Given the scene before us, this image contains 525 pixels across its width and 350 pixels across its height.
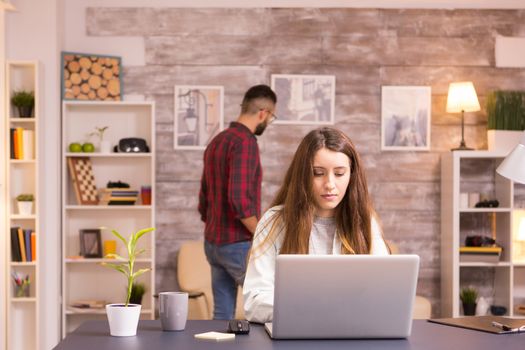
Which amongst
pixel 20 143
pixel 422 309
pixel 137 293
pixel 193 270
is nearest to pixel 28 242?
pixel 20 143

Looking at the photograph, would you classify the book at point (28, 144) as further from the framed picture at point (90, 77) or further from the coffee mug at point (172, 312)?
the coffee mug at point (172, 312)

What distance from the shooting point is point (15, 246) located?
559cm

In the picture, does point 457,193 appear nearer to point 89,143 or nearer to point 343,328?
point 89,143

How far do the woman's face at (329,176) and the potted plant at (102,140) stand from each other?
324cm

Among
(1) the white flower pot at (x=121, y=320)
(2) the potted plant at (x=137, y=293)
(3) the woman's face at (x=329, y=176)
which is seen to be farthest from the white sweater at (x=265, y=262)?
(2) the potted plant at (x=137, y=293)

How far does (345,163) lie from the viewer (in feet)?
9.20

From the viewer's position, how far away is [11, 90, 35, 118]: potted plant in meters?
5.61

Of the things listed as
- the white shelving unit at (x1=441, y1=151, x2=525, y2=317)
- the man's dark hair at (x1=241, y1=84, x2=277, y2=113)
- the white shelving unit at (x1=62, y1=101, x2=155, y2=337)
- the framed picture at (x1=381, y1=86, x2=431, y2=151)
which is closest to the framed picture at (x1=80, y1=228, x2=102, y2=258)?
the white shelving unit at (x1=62, y1=101, x2=155, y2=337)

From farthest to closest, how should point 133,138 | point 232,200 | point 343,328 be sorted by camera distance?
point 133,138 → point 232,200 → point 343,328

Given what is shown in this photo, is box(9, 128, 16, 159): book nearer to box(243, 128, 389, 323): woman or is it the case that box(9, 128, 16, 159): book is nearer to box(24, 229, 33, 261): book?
box(24, 229, 33, 261): book

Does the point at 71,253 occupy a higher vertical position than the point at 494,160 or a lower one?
lower

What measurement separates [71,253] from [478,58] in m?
3.14

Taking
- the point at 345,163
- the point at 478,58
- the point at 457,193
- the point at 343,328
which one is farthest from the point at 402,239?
the point at 343,328

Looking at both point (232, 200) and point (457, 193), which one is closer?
point (232, 200)
